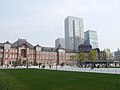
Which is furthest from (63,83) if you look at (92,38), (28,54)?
(92,38)

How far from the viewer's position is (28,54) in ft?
332

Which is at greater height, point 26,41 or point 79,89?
point 26,41

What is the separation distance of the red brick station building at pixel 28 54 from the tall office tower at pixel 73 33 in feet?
141

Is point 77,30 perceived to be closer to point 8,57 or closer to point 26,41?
point 26,41

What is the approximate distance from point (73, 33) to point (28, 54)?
73.8 metres

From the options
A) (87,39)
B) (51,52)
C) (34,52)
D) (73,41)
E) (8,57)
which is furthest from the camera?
(73,41)

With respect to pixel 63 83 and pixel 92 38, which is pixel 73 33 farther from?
pixel 63 83

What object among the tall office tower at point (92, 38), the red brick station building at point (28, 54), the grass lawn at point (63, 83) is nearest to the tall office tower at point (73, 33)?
the tall office tower at point (92, 38)

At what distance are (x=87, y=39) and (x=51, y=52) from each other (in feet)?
163

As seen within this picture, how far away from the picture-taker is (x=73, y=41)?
16325 centimetres

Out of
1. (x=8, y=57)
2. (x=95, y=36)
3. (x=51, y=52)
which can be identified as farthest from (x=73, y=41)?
(x=8, y=57)

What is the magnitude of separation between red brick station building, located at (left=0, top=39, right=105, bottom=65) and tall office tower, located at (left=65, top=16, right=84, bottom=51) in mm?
43078

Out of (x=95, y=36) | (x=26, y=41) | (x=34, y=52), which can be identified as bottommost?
(x=34, y=52)

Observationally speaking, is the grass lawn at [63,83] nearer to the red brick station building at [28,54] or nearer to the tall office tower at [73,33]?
the red brick station building at [28,54]
